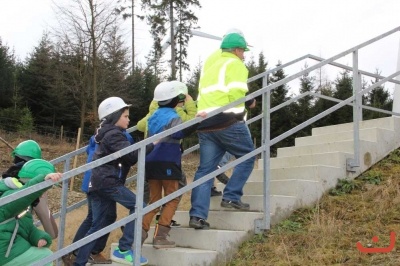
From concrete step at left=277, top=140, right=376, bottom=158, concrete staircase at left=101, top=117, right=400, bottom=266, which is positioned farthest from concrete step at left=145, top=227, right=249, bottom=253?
concrete step at left=277, top=140, right=376, bottom=158

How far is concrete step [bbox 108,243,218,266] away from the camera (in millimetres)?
4641

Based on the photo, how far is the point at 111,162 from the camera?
4.57 metres

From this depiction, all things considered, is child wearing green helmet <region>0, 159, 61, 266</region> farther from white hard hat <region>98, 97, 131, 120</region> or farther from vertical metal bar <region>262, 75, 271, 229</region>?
vertical metal bar <region>262, 75, 271, 229</region>

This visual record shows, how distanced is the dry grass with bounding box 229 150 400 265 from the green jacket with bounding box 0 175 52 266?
1750 mm

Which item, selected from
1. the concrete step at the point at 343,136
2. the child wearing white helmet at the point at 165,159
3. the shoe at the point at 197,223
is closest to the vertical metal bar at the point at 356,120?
the concrete step at the point at 343,136

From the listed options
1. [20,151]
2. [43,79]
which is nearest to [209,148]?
[20,151]

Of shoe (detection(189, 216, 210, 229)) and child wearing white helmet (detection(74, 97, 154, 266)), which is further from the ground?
child wearing white helmet (detection(74, 97, 154, 266))

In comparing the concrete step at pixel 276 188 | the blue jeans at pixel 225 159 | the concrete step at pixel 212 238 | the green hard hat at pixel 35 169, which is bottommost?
the concrete step at pixel 212 238

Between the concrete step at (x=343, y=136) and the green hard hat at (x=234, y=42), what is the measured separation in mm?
2092

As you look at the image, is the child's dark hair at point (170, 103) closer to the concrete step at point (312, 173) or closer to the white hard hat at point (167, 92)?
the white hard hat at point (167, 92)

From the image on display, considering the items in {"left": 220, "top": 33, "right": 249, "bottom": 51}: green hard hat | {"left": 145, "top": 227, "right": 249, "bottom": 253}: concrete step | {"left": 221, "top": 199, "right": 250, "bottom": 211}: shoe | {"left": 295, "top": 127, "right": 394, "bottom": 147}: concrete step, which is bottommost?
{"left": 145, "top": 227, "right": 249, "bottom": 253}: concrete step

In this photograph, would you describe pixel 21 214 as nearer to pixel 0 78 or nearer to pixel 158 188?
pixel 158 188

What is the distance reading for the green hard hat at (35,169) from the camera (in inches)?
149

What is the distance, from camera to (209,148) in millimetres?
5219
